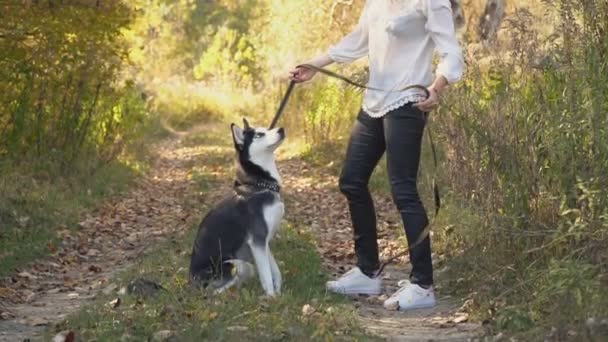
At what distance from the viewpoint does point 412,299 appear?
664 cm

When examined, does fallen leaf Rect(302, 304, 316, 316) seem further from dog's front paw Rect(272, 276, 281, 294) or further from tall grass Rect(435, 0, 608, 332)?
tall grass Rect(435, 0, 608, 332)

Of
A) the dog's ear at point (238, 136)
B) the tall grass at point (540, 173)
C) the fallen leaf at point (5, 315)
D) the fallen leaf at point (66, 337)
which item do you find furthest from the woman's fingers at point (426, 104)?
the fallen leaf at point (5, 315)

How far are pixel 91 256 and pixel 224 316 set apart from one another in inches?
170

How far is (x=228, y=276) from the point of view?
22.0 ft

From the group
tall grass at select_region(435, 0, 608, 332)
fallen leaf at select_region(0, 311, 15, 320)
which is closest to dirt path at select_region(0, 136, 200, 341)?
fallen leaf at select_region(0, 311, 15, 320)

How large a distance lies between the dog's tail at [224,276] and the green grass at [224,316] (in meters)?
0.08

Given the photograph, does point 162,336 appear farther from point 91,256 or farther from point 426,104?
point 91,256

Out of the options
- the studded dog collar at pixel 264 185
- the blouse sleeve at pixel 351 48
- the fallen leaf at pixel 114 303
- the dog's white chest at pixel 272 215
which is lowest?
the fallen leaf at pixel 114 303

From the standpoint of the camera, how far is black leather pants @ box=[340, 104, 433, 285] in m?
6.45

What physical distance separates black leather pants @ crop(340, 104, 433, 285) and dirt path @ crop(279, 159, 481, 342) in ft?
1.12

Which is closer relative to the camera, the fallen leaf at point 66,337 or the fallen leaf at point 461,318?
the fallen leaf at point 66,337

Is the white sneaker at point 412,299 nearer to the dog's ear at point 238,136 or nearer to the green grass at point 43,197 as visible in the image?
the dog's ear at point 238,136

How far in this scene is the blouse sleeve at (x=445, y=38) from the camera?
618 cm

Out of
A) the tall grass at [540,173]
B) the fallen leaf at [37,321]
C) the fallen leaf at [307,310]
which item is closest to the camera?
the tall grass at [540,173]
